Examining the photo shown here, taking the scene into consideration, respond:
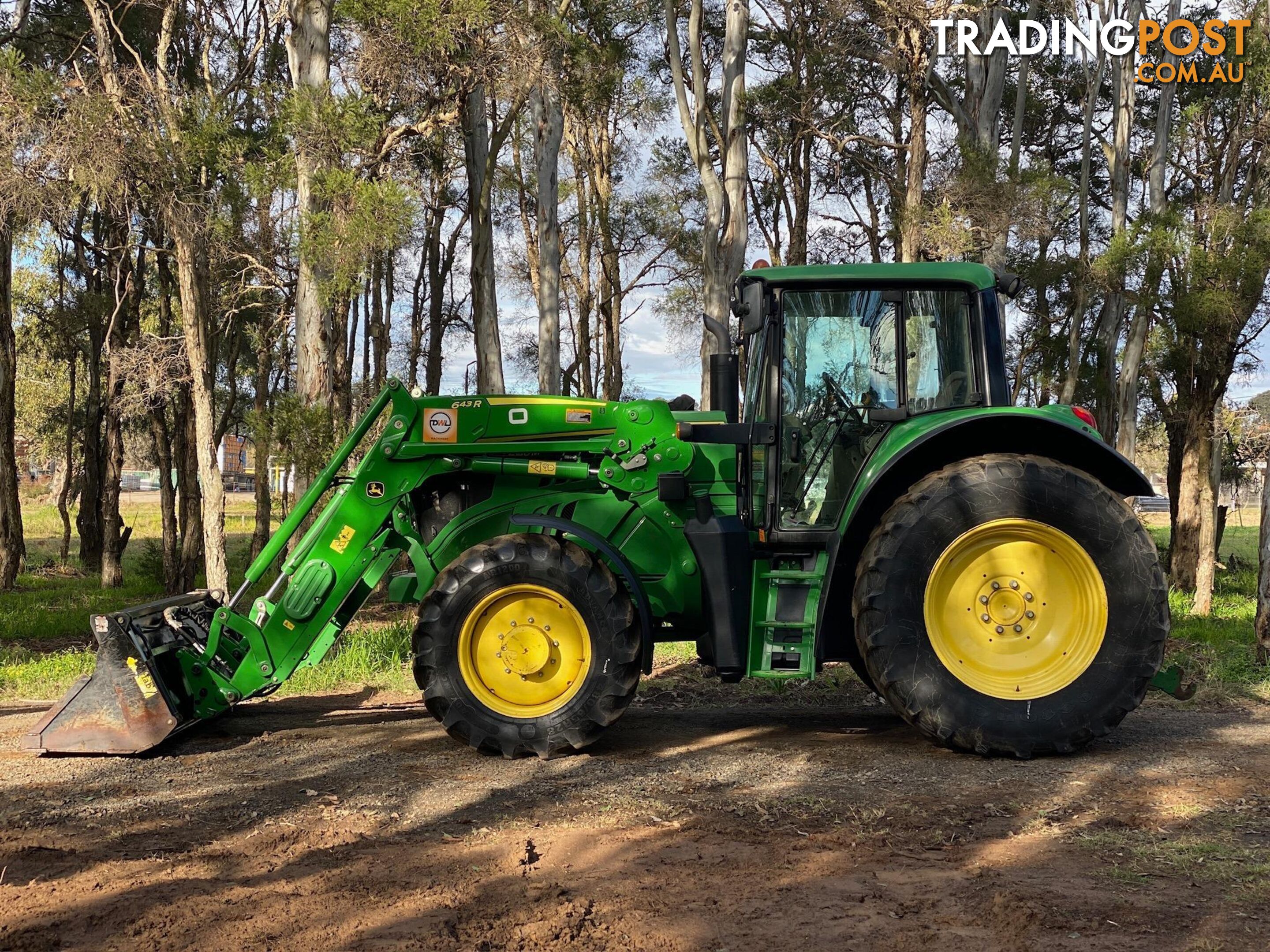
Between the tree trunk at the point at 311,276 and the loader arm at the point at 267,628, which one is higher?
the tree trunk at the point at 311,276

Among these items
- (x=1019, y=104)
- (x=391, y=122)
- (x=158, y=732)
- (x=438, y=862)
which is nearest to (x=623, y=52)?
(x=1019, y=104)

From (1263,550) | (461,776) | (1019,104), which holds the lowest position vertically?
(461,776)

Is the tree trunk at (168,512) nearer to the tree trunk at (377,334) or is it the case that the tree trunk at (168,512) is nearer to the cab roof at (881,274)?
the tree trunk at (377,334)

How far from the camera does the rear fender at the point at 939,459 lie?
5781 mm

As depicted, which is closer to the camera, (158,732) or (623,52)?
(158,732)

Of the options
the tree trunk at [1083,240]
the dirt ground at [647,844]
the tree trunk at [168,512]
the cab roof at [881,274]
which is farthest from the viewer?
the tree trunk at [1083,240]

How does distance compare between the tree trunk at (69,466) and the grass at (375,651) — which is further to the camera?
the tree trunk at (69,466)

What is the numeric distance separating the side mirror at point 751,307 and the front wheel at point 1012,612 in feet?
3.99

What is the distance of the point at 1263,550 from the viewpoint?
859 centimetres

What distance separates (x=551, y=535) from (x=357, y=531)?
3.76 feet

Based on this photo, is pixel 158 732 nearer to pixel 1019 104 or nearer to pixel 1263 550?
pixel 1263 550

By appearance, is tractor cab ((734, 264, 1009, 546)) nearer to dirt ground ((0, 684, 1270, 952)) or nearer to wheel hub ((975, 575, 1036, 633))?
wheel hub ((975, 575, 1036, 633))

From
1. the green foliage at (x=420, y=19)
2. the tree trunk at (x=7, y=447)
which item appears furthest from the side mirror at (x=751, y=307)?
the tree trunk at (x=7, y=447)

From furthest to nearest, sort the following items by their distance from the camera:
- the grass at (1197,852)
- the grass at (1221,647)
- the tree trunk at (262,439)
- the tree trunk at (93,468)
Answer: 1. the tree trunk at (93,468)
2. the tree trunk at (262,439)
3. the grass at (1221,647)
4. the grass at (1197,852)
